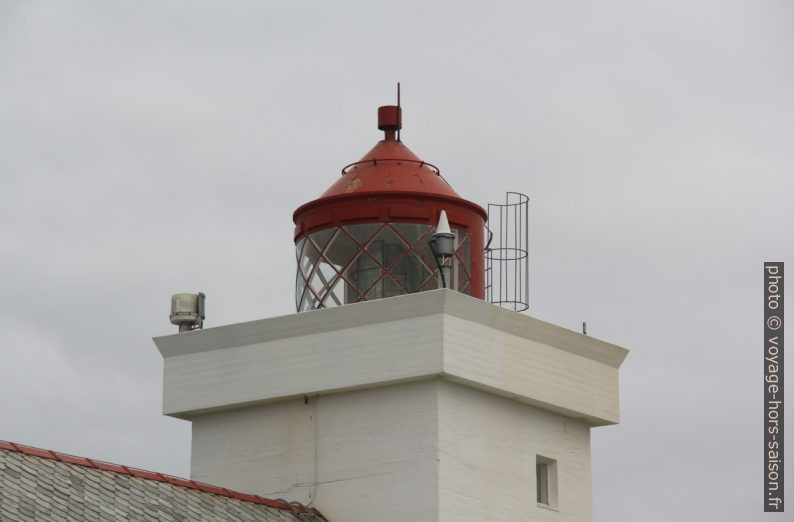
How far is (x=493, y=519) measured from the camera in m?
22.0

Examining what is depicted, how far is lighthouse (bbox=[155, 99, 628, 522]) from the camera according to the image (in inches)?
856

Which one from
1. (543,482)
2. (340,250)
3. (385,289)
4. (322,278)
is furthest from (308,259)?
(543,482)

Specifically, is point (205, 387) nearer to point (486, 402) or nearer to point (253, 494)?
point (253, 494)

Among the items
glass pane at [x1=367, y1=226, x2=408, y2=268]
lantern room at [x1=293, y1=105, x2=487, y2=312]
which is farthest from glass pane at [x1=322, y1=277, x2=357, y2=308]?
glass pane at [x1=367, y1=226, x2=408, y2=268]

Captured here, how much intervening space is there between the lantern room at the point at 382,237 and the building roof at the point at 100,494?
Answer: 303 centimetres

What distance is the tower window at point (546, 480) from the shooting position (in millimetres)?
23172

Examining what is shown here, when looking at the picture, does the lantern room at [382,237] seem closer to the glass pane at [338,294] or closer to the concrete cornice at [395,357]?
the glass pane at [338,294]

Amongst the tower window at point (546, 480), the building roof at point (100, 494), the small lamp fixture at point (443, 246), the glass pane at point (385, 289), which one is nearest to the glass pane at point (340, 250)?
the glass pane at point (385, 289)

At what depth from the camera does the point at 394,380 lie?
21828mm

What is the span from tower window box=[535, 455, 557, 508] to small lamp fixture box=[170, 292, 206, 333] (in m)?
4.67

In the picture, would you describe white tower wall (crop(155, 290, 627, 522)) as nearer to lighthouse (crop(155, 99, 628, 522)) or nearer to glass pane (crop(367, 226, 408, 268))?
lighthouse (crop(155, 99, 628, 522))

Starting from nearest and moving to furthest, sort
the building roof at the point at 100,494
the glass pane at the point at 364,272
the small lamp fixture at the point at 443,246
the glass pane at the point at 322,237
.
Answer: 1. the building roof at the point at 100,494
2. the small lamp fixture at the point at 443,246
3. the glass pane at the point at 364,272
4. the glass pane at the point at 322,237

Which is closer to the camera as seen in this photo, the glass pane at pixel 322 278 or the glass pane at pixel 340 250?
the glass pane at pixel 340 250

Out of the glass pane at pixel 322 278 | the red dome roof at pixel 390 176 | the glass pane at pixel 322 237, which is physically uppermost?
the red dome roof at pixel 390 176
